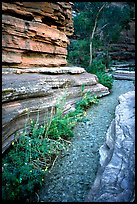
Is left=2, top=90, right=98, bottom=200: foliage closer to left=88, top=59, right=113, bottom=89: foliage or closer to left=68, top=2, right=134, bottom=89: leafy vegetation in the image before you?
left=88, top=59, right=113, bottom=89: foliage

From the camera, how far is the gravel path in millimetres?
3132

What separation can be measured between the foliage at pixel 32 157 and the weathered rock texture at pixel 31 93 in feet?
0.72

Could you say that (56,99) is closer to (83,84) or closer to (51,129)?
(51,129)

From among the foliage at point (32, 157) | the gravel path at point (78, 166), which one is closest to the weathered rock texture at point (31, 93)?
the foliage at point (32, 157)

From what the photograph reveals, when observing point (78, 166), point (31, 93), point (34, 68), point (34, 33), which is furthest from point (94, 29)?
point (78, 166)

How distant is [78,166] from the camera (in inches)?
148

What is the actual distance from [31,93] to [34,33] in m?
2.14

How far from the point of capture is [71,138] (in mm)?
4785

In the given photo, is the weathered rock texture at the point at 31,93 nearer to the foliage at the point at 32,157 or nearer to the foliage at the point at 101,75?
the foliage at the point at 32,157

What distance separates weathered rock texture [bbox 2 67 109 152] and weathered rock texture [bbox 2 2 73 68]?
48cm

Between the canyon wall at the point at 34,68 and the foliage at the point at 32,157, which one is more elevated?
the canyon wall at the point at 34,68

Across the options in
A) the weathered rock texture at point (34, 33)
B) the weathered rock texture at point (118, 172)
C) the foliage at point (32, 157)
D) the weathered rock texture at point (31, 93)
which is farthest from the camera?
the weathered rock texture at point (34, 33)

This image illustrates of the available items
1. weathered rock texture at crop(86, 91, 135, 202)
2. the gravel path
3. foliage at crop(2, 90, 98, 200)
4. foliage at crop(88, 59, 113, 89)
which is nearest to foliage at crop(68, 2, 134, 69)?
foliage at crop(88, 59, 113, 89)

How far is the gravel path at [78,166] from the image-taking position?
10.3ft
